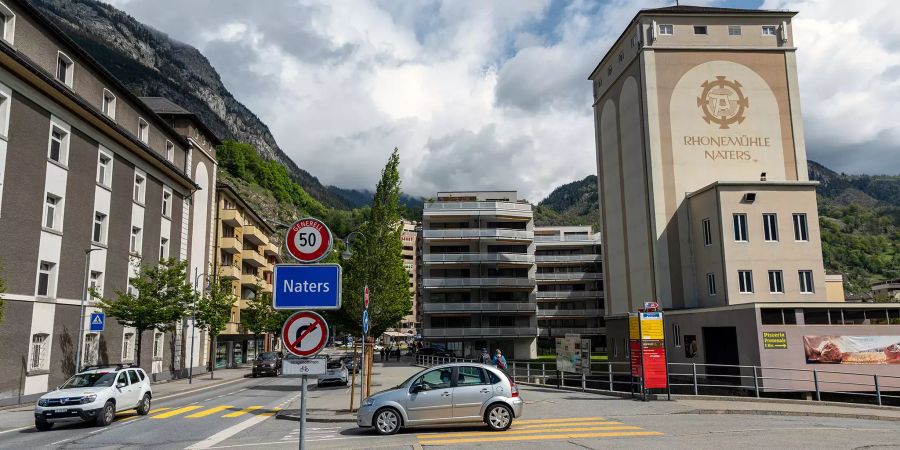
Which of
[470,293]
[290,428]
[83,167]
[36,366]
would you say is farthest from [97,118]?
[470,293]

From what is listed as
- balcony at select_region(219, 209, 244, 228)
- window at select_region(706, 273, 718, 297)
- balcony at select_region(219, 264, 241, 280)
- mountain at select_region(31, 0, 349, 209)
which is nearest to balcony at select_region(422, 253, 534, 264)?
balcony at select_region(219, 264, 241, 280)

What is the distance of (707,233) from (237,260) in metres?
43.0

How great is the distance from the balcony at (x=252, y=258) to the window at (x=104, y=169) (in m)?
28.4

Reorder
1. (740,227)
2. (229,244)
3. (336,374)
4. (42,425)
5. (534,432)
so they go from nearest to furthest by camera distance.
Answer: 1. (534,432)
2. (42,425)
3. (336,374)
4. (740,227)
5. (229,244)

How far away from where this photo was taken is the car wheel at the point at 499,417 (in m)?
13.6

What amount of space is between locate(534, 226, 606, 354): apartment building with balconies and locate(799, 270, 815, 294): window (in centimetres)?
4075

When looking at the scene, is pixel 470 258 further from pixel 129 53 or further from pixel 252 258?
pixel 129 53

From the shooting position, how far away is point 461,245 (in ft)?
221

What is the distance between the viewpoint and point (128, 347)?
34.4 metres

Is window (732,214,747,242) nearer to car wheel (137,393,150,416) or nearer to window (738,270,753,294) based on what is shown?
window (738,270,753,294)

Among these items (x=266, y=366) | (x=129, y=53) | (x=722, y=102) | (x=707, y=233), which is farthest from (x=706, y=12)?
(x=129, y=53)

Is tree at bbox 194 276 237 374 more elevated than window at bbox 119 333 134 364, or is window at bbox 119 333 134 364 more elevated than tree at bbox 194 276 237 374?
tree at bbox 194 276 237 374

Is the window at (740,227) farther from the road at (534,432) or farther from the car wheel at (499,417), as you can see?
the car wheel at (499,417)

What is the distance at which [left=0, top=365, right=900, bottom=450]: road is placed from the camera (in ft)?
38.5
